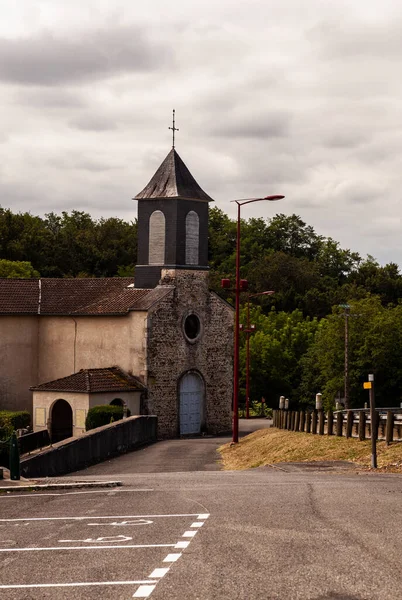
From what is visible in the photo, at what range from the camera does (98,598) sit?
9.34 meters

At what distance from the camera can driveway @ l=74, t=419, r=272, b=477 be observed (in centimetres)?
3312

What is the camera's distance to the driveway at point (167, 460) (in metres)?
33.1

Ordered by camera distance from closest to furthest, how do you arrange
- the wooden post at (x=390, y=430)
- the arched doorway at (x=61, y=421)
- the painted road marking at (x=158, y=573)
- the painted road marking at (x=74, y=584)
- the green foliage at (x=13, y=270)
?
the painted road marking at (x=74, y=584) → the painted road marking at (x=158, y=573) → the wooden post at (x=390, y=430) → the arched doorway at (x=61, y=421) → the green foliage at (x=13, y=270)

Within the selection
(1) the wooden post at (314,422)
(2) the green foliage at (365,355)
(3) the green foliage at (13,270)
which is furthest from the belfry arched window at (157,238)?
(3) the green foliage at (13,270)

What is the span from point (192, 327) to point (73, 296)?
741 centimetres

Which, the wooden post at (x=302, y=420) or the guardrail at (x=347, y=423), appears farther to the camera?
the wooden post at (x=302, y=420)

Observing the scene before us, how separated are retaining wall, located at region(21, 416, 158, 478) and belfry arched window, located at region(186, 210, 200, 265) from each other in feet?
36.8

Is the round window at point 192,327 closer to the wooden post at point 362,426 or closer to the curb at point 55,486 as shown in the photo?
the wooden post at point 362,426

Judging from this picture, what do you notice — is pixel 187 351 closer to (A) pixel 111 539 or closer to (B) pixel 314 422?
(B) pixel 314 422

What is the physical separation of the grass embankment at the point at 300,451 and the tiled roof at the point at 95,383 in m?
9.96

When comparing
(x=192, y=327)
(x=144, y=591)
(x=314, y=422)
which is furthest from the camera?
(x=192, y=327)

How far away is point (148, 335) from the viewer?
52.7 m

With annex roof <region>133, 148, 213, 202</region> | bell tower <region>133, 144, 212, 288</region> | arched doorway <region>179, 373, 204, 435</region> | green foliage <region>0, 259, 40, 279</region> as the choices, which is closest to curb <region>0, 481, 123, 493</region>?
arched doorway <region>179, 373, 204, 435</region>

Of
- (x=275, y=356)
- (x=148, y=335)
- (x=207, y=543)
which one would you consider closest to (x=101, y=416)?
(x=148, y=335)
